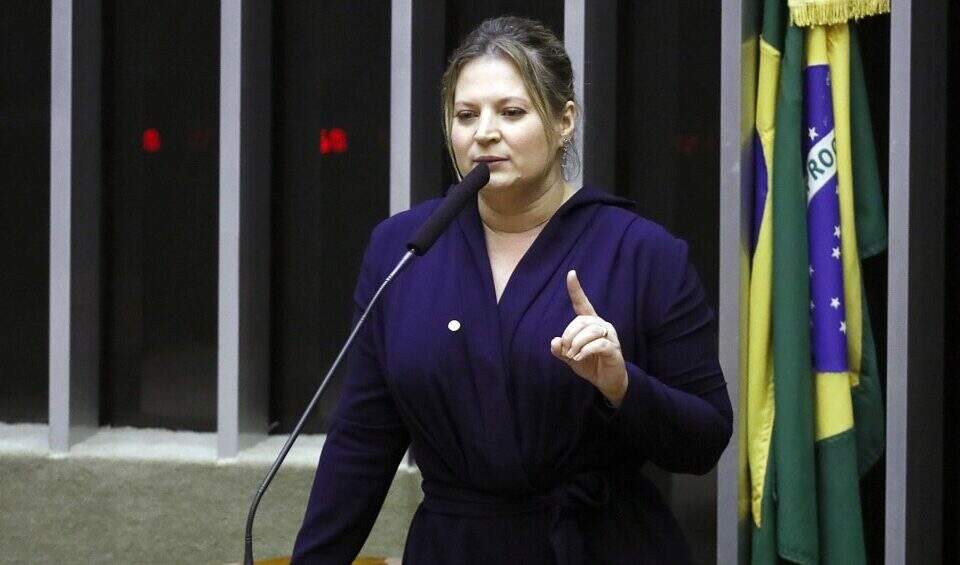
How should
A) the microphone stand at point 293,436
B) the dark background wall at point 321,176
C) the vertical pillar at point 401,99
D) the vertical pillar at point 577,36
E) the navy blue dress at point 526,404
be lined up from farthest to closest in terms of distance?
1. the dark background wall at point 321,176
2. the vertical pillar at point 401,99
3. the vertical pillar at point 577,36
4. the navy blue dress at point 526,404
5. the microphone stand at point 293,436

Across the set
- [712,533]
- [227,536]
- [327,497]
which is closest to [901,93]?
[712,533]

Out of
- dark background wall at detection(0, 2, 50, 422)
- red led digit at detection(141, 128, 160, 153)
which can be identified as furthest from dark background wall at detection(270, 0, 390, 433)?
dark background wall at detection(0, 2, 50, 422)

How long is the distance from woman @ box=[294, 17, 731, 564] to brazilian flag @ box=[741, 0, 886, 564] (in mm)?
1182

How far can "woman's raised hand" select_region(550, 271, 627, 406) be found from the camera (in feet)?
5.39

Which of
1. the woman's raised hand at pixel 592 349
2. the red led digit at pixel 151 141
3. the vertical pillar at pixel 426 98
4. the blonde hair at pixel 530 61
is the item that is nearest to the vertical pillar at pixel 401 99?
the vertical pillar at pixel 426 98

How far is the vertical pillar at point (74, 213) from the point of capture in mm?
3697

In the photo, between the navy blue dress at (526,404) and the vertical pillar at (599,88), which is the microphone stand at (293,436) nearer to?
the navy blue dress at (526,404)

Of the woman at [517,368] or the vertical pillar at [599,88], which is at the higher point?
the vertical pillar at [599,88]

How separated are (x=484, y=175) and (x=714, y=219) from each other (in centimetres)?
169

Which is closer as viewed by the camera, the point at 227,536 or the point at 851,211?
the point at 851,211

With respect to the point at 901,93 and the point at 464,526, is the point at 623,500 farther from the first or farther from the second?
the point at 901,93

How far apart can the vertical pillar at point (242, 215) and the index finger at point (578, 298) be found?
2047 millimetres

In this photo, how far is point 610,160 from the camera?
137 inches

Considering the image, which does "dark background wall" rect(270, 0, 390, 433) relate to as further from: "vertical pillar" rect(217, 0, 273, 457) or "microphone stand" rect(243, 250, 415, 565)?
"microphone stand" rect(243, 250, 415, 565)
